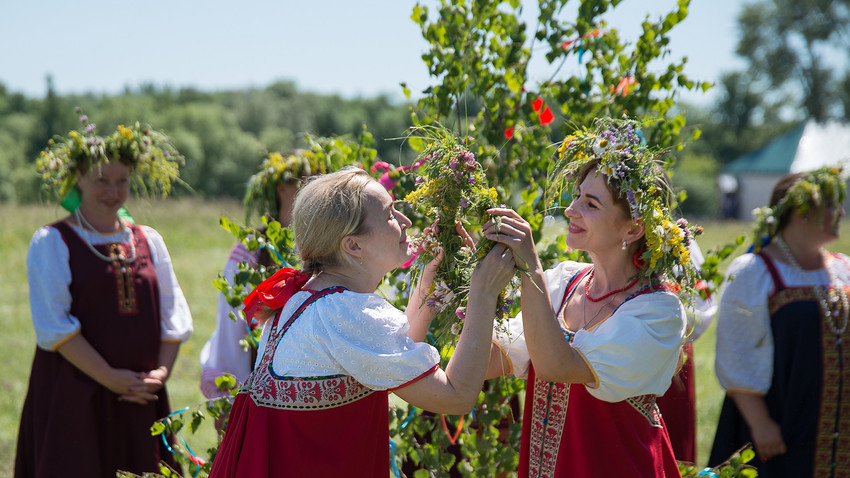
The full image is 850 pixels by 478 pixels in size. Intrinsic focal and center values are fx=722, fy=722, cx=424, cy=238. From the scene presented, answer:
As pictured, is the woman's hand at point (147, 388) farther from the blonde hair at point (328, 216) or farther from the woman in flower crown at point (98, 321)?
the blonde hair at point (328, 216)

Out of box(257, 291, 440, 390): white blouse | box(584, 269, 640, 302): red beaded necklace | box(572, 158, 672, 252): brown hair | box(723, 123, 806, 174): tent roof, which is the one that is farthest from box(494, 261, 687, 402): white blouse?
box(723, 123, 806, 174): tent roof

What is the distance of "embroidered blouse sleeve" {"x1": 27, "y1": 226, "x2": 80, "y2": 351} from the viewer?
3.65 metres

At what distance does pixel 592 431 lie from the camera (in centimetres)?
220

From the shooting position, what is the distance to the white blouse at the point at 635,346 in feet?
6.75

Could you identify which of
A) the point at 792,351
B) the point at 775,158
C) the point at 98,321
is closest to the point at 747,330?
the point at 792,351

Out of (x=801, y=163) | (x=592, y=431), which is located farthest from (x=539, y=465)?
(x=801, y=163)

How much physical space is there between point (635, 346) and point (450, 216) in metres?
0.66

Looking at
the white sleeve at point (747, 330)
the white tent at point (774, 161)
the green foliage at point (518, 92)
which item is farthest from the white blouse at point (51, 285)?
the white tent at point (774, 161)

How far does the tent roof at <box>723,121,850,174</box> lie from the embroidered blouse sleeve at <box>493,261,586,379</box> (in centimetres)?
3350

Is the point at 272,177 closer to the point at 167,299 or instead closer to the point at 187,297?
the point at 167,299

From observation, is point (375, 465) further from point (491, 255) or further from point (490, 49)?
point (490, 49)

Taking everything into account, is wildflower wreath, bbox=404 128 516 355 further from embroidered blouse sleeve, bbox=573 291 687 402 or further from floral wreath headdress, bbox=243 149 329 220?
floral wreath headdress, bbox=243 149 329 220

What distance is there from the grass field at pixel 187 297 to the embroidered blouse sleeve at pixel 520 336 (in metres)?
0.89

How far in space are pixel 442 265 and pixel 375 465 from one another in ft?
2.07
